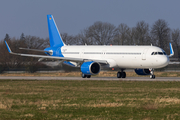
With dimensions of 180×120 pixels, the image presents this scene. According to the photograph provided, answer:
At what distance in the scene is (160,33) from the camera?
93875 mm

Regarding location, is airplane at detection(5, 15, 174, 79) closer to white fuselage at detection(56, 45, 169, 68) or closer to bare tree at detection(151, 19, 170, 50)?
white fuselage at detection(56, 45, 169, 68)

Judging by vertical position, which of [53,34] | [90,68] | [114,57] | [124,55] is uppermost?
[53,34]

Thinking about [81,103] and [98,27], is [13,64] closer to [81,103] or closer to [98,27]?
[98,27]

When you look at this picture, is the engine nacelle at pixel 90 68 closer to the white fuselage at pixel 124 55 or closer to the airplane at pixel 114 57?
the airplane at pixel 114 57

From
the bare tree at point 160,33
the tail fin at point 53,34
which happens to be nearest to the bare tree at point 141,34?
the bare tree at point 160,33

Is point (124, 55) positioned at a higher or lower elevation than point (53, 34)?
lower

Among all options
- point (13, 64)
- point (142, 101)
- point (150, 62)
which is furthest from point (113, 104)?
point (13, 64)

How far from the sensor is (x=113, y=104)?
50.4 feet

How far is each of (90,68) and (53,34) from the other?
11.7 m

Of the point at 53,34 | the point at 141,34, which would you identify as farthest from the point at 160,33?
the point at 53,34

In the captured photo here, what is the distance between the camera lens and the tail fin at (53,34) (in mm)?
45750

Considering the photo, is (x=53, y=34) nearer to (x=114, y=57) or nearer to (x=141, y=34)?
(x=114, y=57)

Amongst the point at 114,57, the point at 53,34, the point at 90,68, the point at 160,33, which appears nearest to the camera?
the point at 90,68

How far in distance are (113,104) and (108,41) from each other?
79.7 m
